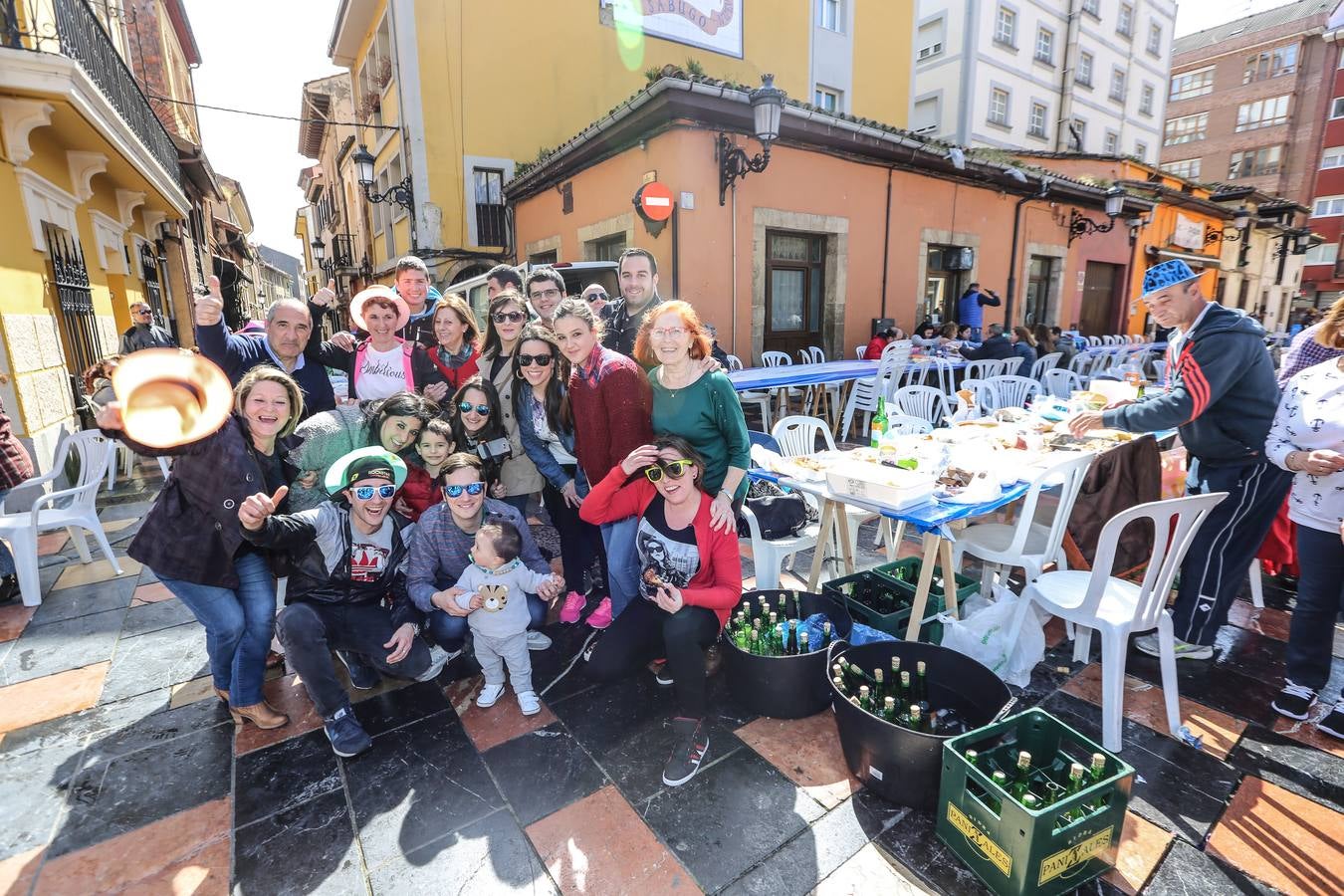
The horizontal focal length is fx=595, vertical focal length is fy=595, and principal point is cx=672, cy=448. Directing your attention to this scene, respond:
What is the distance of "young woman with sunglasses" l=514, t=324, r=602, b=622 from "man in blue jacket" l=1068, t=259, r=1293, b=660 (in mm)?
2538

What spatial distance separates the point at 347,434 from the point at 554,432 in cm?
94

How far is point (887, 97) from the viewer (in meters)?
14.1

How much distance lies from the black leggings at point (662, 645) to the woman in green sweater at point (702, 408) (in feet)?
1.57

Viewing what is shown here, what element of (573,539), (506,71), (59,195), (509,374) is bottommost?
(573,539)

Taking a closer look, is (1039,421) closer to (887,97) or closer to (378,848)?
(378,848)

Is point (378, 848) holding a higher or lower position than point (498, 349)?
lower

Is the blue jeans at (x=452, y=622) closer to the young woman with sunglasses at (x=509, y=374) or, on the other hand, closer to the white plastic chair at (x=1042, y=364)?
the young woman with sunglasses at (x=509, y=374)

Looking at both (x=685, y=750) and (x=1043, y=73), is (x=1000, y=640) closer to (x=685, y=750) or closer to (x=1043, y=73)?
(x=685, y=750)

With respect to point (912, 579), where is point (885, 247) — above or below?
above

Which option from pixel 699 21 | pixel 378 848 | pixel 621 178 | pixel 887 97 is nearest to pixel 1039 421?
pixel 378 848

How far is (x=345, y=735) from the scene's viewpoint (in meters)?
2.29

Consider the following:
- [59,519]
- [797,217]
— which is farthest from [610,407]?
[797,217]

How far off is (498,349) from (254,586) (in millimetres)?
1598

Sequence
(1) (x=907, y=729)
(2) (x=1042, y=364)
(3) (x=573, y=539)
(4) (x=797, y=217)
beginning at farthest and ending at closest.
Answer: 1. (2) (x=1042, y=364)
2. (4) (x=797, y=217)
3. (3) (x=573, y=539)
4. (1) (x=907, y=729)
